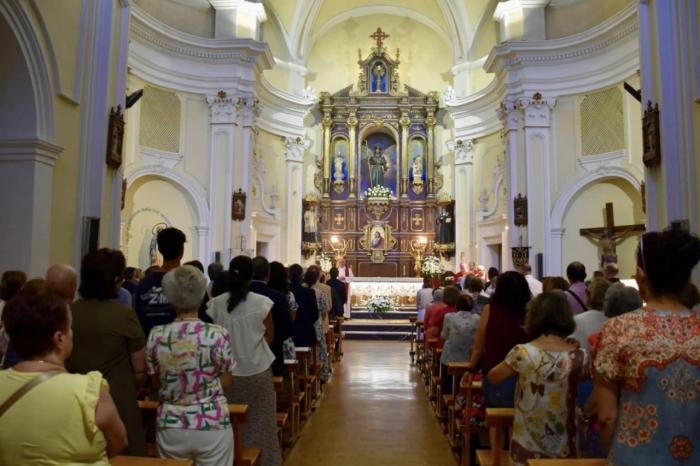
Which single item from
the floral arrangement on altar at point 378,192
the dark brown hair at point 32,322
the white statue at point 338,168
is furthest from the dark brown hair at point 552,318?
the white statue at point 338,168

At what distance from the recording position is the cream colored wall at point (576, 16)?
12711 mm

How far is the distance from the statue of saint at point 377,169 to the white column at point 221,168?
643 centimetres

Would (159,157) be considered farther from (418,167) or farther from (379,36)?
(379,36)

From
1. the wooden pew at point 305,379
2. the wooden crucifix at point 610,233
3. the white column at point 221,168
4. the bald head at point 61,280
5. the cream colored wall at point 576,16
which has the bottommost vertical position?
the wooden pew at point 305,379

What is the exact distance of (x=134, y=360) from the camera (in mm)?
2781

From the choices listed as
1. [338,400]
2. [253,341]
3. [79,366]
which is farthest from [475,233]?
[79,366]

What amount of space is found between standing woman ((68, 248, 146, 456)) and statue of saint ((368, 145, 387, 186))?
644 inches

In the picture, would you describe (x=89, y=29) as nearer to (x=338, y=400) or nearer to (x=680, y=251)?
(x=338, y=400)

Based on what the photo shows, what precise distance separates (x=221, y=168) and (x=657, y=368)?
12.4m

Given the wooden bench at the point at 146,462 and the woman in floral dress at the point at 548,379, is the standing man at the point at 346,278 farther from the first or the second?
the wooden bench at the point at 146,462

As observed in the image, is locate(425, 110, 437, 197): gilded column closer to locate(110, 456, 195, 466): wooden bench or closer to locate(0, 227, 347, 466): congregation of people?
locate(0, 227, 347, 466): congregation of people

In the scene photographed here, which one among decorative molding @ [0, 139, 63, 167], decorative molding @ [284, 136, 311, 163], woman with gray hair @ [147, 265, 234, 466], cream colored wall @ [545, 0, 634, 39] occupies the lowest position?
woman with gray hair @ [147, 265, 234, 466]

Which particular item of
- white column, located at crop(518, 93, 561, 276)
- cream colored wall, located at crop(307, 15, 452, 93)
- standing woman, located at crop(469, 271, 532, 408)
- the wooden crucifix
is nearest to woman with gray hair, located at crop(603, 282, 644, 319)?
standing woman, located at crop(469, 271, 532, 408)

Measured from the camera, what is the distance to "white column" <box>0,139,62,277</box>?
566 cm
